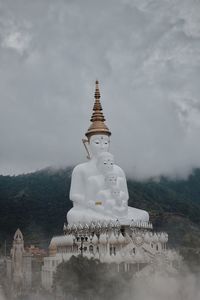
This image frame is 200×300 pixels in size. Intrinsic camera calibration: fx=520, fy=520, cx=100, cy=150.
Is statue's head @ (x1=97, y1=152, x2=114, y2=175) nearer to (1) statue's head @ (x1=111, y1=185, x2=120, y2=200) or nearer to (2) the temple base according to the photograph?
(1) statue's head @ (x1=111, y1=185, x2=120, y2=200)

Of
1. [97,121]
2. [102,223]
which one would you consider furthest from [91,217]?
[97,121]

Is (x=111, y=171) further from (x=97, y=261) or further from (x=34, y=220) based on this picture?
(x=34, y=220)

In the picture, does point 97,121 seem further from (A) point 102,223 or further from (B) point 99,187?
(A) point 102,223

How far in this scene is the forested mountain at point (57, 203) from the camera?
108 ft

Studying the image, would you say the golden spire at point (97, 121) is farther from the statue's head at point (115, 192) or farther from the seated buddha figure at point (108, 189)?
the statue's head at point (115, 192)

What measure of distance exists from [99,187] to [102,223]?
1.90 metres

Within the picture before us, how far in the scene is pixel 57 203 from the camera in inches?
1571

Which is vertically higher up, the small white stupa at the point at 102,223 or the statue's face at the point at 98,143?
the statue's face at the point at 98,143

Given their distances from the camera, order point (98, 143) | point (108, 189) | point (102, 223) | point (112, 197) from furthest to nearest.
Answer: point (98, 143)
point (108, 189)
point (112, 197)
point (102, 223)

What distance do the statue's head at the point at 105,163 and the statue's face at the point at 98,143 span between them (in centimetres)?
66

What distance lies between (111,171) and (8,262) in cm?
535

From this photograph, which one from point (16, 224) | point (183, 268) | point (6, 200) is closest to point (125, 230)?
point (183, 268)

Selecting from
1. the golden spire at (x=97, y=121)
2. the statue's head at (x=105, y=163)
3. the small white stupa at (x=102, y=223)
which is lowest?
the small white stupa at (x=102, y=223)

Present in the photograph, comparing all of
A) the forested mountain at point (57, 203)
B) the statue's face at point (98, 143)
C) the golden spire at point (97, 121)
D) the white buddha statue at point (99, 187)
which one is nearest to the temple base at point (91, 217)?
the white buddha statue at point (99, 187)
